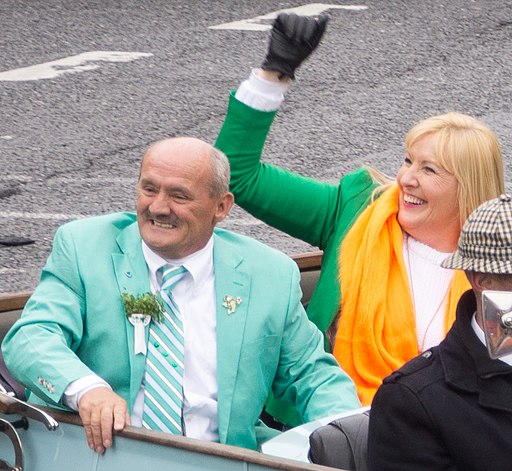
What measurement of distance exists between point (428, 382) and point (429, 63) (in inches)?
342

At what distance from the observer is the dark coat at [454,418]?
10.7 feet

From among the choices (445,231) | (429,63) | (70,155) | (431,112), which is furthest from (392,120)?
(445,231)

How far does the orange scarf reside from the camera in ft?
15.5

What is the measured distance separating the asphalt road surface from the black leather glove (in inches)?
107

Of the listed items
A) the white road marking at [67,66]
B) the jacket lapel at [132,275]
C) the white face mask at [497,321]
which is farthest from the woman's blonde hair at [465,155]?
the white road marking at [67,66]

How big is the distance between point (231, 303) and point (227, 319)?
58mm

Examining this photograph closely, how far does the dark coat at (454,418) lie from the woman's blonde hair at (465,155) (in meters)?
1.53

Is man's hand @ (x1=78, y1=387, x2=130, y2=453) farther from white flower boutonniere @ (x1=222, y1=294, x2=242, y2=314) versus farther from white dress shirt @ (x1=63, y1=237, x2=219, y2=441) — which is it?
white flower boutonniere @ (x1=222, y1=294, x2=242, y2=314)

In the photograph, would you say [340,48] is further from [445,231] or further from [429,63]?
[445,231]

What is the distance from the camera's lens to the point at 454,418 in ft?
10.8

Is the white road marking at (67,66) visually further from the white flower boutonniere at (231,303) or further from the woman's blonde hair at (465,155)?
the white flower boutonniere at (231,303)

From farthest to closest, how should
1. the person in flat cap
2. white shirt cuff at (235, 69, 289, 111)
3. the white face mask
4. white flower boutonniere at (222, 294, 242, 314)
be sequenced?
white shirt cuff at (235, 69, 289, 111) → white flower boutonniere at (222, 294, 242, 314) → the person in flat cap → the white face mask

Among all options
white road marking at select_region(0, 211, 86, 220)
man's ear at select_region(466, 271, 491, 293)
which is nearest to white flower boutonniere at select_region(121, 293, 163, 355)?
man's ear at select_region(466, 271, 491, 293)

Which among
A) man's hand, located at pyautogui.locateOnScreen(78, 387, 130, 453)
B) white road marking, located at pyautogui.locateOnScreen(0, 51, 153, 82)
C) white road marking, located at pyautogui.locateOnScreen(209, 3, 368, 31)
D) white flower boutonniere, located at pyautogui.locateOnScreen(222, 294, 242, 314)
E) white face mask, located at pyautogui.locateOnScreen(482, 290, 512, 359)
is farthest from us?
white road marking, located at pyautogui.locateOnScreen(209, 3, 368, 31)
